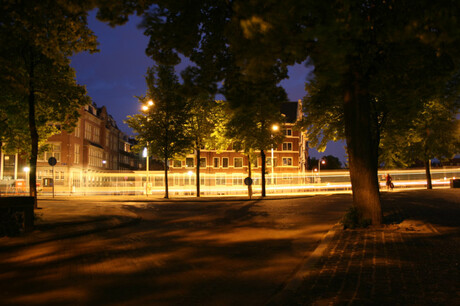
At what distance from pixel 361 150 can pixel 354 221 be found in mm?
1856

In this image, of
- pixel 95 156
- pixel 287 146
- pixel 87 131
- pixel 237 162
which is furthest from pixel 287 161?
pixel 87 131

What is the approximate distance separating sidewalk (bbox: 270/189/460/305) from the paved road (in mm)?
479

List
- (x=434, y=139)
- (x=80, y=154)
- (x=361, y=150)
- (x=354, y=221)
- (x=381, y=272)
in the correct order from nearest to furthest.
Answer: (x=381, y=272)
(x=361, y=150)
(x=354, y=221)
(x=434, y=139)
(x=80, y=154)

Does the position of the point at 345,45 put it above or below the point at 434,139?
below

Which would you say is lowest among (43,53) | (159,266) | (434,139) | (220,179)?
(159,266)

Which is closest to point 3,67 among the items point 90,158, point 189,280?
point 189,280

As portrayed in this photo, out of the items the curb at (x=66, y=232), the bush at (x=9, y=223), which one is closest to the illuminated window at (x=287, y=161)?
the curb at (x=66, y=232)

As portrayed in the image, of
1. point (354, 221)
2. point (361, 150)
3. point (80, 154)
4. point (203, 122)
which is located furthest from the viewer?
point (80, 154)

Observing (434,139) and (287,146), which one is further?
(287,146)

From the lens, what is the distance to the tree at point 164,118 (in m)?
29.9

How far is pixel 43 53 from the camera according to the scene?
10523 millimetres

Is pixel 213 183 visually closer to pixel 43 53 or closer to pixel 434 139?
pixel 434 139

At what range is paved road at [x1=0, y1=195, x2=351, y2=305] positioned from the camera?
16.6ft

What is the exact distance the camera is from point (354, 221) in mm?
10461
